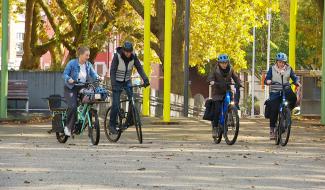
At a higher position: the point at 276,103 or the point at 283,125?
the point at 276,103

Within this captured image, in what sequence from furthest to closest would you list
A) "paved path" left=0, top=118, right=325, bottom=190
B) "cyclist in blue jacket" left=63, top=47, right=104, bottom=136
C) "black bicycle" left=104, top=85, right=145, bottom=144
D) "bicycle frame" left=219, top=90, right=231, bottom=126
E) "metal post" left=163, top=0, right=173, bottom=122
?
"metal post" left=163, top=0, right=173, bottom=122 < "bicycle frame" left=219, top=90, right=231, bottom=126 < "black bicycle" left=104, top=85, right=145, bottom=144 < "cyclist in blue jacket" left=63, top=47, right=104, bottom=136 < "paved path" left=0, top=118, right=325, bottom=190

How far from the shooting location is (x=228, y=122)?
1856cm

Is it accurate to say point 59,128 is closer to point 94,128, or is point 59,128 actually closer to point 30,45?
point 94,128

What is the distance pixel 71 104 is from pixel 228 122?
2673 mm

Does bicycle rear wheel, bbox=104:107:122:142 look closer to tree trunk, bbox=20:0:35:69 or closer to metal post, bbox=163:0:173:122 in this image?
metal post, bbox=163:0:173:122

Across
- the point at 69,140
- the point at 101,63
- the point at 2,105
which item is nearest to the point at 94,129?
the point at 69,140

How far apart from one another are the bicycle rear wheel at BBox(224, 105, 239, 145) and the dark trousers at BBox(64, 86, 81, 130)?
101 inches

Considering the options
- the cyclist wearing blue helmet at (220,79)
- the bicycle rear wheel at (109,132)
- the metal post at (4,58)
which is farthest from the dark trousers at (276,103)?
the metal post at (4,58)

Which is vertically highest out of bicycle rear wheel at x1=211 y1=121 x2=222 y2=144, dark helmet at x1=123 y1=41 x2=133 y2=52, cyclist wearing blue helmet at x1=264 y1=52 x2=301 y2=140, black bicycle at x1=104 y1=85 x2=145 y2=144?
dark helmet at x1=123 y1=41 x2=133 y2=52

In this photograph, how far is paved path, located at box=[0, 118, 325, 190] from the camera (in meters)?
11.6

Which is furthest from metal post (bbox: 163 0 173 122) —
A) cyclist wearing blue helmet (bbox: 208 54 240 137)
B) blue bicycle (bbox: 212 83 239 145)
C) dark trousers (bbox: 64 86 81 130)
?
dark trousers (bbox: 64 86 81 130)

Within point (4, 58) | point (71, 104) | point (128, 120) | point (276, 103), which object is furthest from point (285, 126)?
point (4, 58)

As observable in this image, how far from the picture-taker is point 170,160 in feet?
48.3

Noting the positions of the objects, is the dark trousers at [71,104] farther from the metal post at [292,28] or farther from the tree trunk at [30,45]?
the tree trunk at [30,45]
